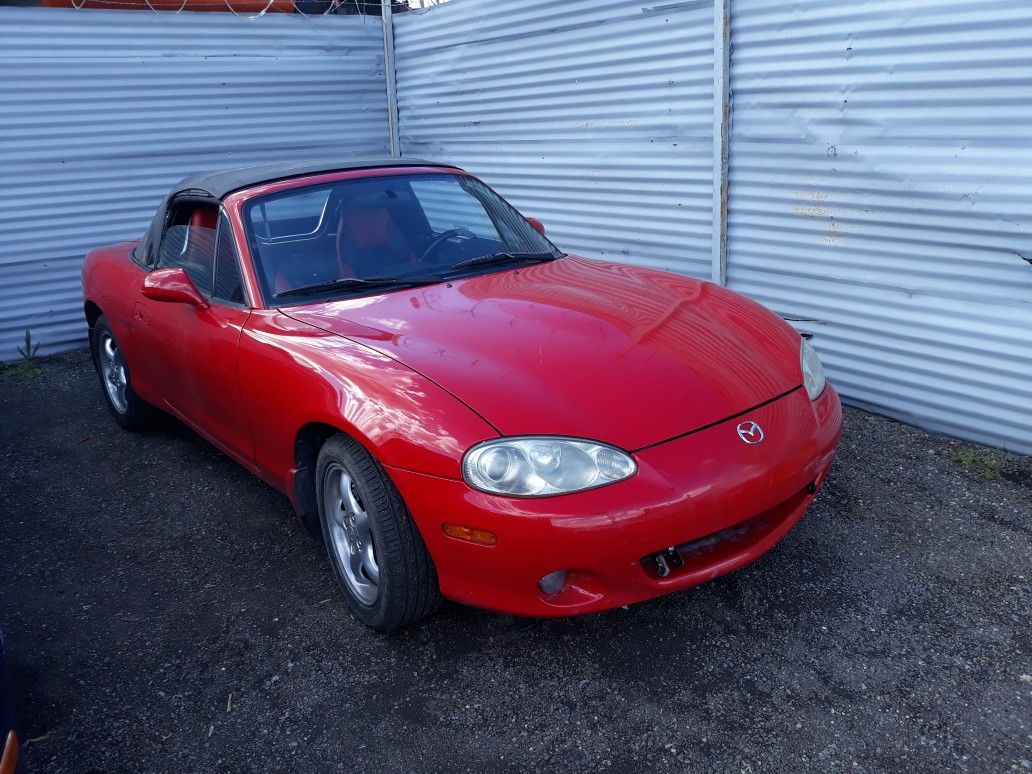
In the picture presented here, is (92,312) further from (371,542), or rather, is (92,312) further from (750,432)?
(750,432)

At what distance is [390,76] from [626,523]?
7291mm

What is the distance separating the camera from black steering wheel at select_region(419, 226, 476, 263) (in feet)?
12.2

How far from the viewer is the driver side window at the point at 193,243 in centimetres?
390

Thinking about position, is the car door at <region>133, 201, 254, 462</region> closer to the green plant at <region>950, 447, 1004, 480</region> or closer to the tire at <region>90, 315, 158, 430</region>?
the tire at <region>90, 315, 158, 430</region>

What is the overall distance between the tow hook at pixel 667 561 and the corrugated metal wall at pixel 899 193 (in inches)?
97.3

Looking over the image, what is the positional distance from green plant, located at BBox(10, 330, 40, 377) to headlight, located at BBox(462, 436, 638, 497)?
5.68 m

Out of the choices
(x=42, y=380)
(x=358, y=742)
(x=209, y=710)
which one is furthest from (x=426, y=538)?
(x=42, y=380)

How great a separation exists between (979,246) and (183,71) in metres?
→ 6.59

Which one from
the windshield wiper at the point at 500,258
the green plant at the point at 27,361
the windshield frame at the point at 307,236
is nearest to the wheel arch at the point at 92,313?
the green plant at the point at 27,361

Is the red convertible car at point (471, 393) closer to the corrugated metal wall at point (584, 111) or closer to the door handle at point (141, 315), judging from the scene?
the door handle at point (141, 315)

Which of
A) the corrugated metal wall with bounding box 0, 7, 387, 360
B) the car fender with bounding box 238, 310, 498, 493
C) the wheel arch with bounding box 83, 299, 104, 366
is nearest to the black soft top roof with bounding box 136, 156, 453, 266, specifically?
the car fender with bounding box 238, 310, 498, 493

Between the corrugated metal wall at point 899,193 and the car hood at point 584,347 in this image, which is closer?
the car hood at point 584,347

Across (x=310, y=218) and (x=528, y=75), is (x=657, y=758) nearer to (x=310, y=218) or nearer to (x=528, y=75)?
(x=310, y=218)

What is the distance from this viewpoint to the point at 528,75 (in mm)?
6973
